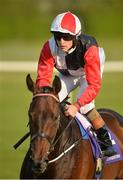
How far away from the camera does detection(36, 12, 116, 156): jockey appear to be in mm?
5688

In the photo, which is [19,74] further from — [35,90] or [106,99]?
[35,90]

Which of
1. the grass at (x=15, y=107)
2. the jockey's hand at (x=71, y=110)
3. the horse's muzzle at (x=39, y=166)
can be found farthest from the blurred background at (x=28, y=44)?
the horse's muzzle at (x=39, y=166)

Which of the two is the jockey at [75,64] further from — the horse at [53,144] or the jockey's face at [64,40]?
the horse at [53,144]

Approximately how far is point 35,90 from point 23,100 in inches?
380

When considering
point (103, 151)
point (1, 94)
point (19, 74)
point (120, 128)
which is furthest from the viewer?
point (19, 74)

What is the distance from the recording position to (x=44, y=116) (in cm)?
527

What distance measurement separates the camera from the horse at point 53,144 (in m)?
5.22

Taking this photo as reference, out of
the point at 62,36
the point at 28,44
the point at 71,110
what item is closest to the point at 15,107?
the point at 62,36

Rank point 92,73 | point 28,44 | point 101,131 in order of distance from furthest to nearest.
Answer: point 28,44, point 101,131, point 92,73

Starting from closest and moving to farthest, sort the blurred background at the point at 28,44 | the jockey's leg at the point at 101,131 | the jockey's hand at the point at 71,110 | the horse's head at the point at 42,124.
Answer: the horse's head at the point at 42,124 < the jockey's hand at the point at 71,110 < the jockey's leg at the point at 101,131 < the blurred background at the point at 28,44

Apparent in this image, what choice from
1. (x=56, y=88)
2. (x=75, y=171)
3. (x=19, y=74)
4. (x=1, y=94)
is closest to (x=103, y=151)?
(x=75, y=171)

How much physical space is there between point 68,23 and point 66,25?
0.03 meters

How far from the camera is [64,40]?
5.71 m

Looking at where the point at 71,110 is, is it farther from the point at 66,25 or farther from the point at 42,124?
the point at 66,25
